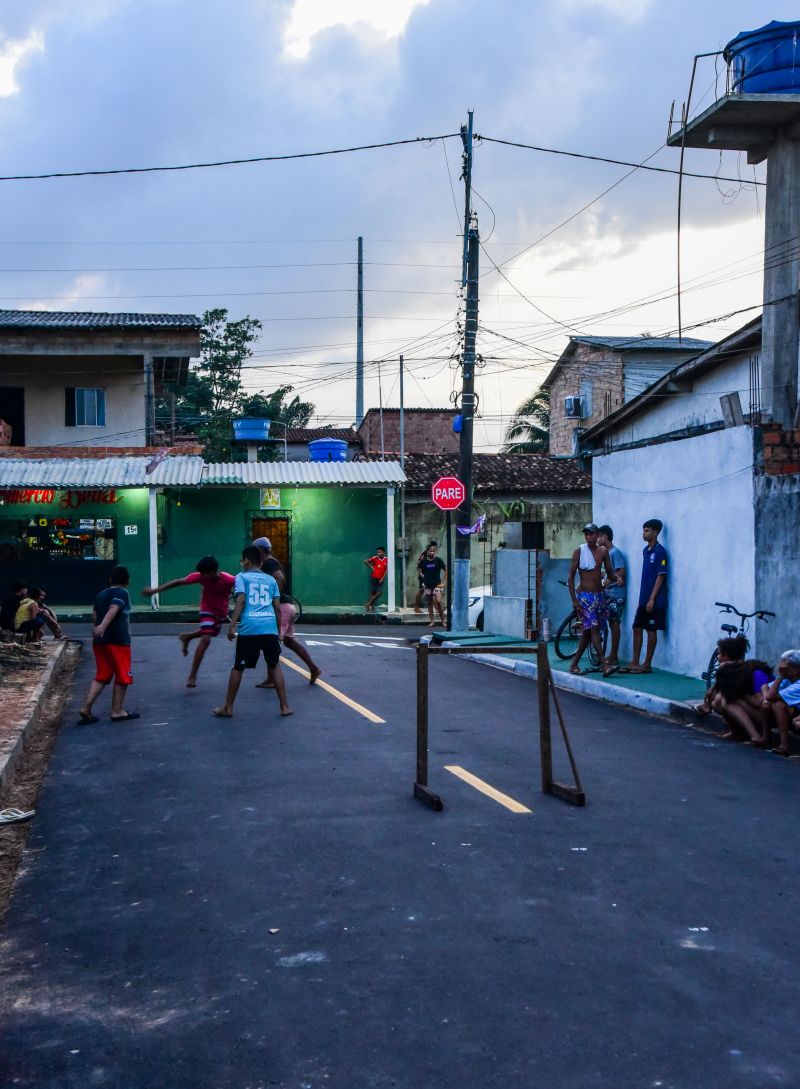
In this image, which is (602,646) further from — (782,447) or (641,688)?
(782,447)

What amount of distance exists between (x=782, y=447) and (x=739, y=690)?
3.38 metres

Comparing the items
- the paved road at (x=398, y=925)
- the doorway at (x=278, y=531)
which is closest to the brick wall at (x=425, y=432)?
the doorway at (x=278, y=531)

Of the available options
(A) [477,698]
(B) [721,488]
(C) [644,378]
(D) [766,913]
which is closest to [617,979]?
(D) [766,913]

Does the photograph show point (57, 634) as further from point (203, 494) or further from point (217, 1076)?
point (217, 1076)

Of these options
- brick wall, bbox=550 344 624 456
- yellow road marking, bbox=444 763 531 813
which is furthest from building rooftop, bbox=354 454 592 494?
yellow road marking, bbox=444 763 531 813

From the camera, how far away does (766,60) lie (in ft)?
63.0

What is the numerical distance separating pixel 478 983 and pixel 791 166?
1849 centimetres

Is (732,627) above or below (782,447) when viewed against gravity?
below

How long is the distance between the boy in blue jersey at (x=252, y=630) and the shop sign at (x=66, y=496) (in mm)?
19471

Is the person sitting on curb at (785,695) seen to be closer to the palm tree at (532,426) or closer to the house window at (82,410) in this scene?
the house window at (82,410)

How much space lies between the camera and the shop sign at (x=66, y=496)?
30.2m

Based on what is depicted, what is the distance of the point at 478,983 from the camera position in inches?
179

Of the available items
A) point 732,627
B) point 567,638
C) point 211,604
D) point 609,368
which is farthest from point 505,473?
point 732,627

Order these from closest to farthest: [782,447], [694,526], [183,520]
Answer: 1. [782,447]
2. [694,526]
3. [183,520]
